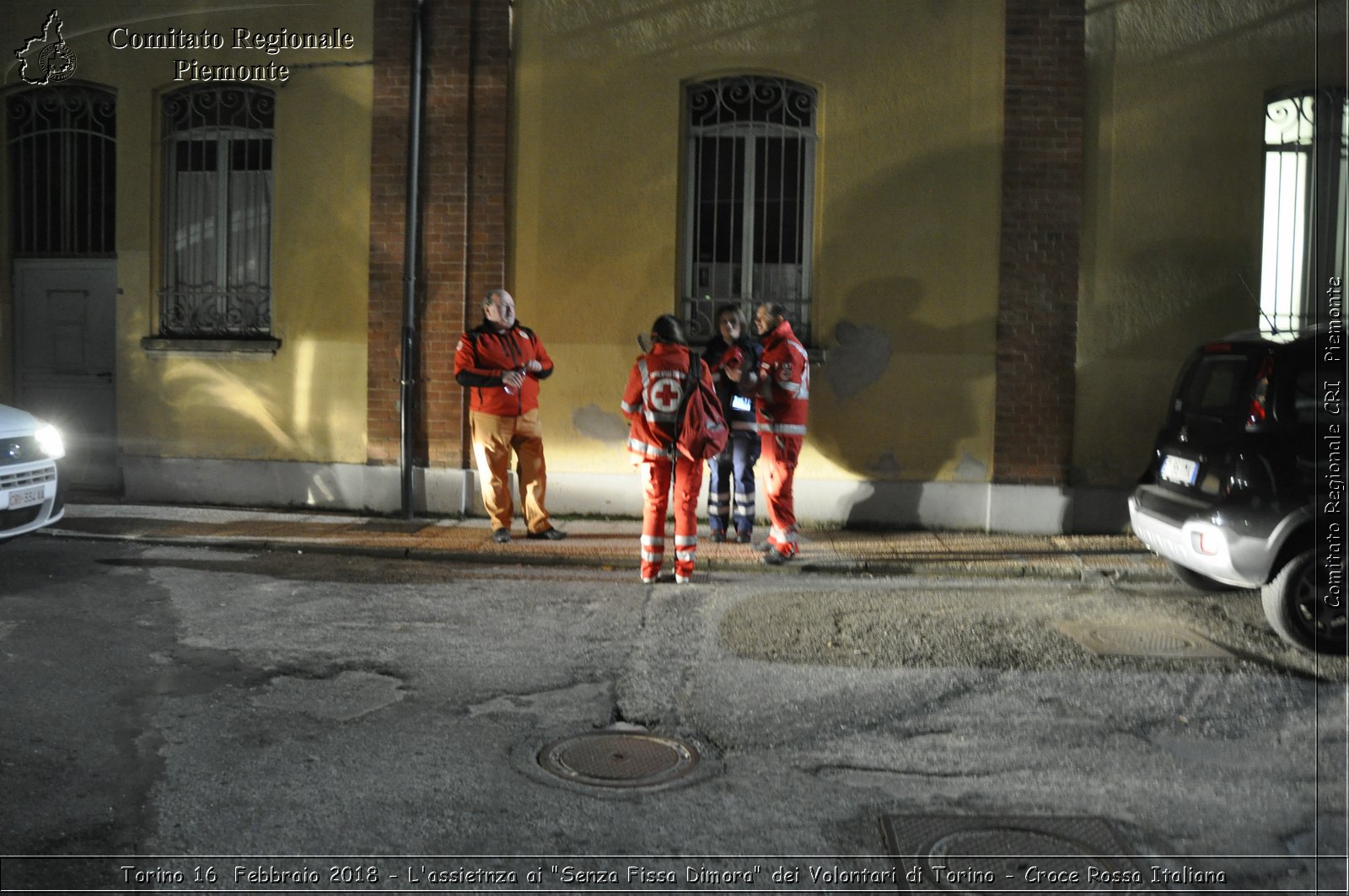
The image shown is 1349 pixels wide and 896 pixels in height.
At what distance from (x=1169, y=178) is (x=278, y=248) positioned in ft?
26.2

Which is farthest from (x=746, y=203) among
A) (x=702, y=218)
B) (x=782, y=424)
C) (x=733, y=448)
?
(x=782, y=424)

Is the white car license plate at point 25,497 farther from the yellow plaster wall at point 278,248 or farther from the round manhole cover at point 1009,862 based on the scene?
the round manhole cover at point 1009,862

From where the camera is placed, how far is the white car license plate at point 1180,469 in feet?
23.3

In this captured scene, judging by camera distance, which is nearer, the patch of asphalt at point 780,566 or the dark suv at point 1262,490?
the dark suv at point 1262,490

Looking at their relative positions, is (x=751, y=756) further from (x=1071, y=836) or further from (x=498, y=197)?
(x=498, y=197)

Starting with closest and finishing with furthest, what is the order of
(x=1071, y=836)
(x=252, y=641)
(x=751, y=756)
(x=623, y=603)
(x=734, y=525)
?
(x=1071, y=836) → (x=751, y=756) → (x=252, y=641) → (x=623, y=603) → (x=734, y=525)

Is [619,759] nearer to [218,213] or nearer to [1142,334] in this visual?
[1142,334]

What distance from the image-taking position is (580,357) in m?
10.8

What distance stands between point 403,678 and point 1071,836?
3.29 meters

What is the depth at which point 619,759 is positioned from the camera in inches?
193

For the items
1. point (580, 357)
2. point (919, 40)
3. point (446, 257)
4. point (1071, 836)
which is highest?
point (919, 40)

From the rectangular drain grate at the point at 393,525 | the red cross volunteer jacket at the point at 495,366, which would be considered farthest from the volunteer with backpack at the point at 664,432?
the rectangular drain grate at the point at 393,525

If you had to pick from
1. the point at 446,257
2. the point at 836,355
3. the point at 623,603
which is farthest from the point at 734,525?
the point at 446,257

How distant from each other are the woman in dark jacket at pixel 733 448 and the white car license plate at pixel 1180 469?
325 centimetres
